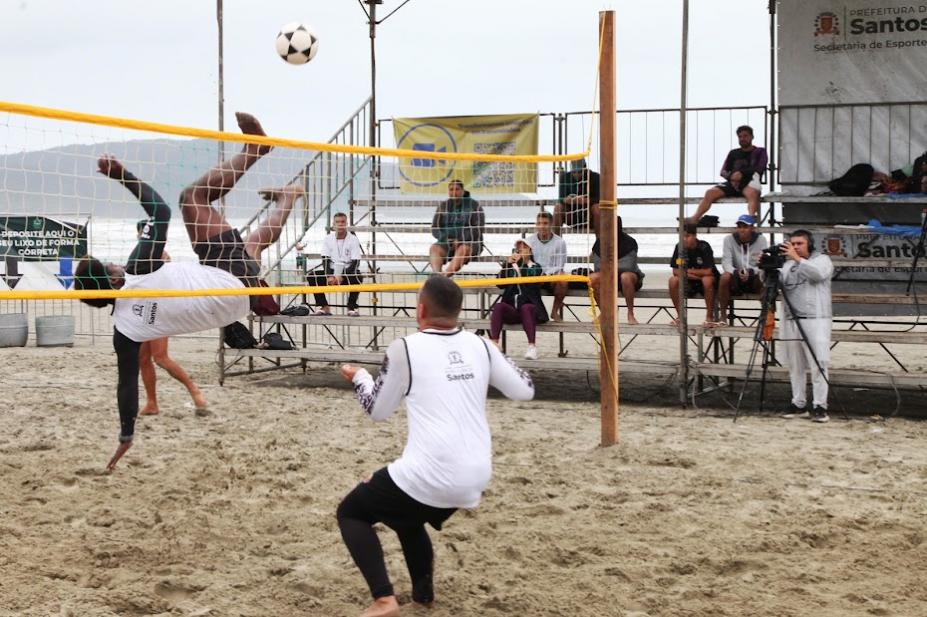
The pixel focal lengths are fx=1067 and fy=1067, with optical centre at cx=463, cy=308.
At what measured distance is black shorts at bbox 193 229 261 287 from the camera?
715 cm

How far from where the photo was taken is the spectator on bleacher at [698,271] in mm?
10016

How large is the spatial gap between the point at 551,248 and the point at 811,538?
550 centimetres

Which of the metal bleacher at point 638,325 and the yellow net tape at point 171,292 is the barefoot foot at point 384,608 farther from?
the metal bleacher at point 638,325

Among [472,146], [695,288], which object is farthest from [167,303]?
[472,146]

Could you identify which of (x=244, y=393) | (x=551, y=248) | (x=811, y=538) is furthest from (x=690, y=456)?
(x=244, y=393)

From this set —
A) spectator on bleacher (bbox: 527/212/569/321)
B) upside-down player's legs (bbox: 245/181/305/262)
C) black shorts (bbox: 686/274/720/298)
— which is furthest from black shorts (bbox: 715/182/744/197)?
upside-down player's legs (bbox: 245/181/305/262)

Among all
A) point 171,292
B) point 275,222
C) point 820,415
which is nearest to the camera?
point 171,292

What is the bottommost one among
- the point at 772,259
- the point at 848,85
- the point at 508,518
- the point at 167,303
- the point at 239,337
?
the point at 508,518

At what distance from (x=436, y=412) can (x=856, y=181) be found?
302 inches

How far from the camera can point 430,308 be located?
4035 millimetres

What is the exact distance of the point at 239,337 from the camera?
1200 cm

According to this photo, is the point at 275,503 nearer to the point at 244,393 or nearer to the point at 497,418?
the point at 497,418

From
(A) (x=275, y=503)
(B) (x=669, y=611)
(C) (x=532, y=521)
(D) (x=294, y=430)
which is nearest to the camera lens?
(B) (x=669, y=611)

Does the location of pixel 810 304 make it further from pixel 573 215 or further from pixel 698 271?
pixel 573 215
